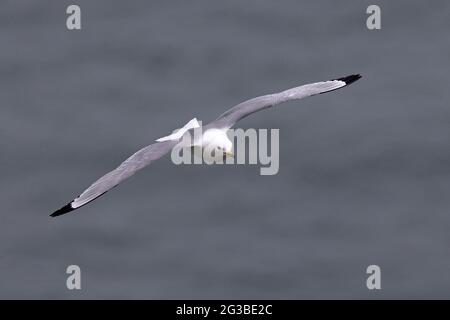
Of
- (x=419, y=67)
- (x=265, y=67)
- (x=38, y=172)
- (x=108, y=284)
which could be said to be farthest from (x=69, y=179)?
(x=419, y=67)

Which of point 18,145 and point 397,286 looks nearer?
point 397,286

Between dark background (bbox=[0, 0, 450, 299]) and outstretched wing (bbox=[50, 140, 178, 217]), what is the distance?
184 inches

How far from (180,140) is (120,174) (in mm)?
1048

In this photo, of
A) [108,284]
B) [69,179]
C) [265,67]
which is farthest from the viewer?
[265,67]

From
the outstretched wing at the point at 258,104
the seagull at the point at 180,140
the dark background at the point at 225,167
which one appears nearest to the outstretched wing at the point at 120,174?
the seagull at the point at 180,140

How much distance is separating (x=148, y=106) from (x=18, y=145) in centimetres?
225

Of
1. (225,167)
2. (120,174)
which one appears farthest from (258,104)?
(225,167)

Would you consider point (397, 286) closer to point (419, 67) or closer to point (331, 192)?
point (331, 192)

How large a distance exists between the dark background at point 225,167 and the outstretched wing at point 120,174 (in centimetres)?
466

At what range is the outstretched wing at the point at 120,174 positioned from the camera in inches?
761

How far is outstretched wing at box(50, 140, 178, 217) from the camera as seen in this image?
19328 millimetres

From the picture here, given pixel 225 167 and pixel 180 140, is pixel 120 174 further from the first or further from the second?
pixel 225 167

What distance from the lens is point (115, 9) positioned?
2939 cm

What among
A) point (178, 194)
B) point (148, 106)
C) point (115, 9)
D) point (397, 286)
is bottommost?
point (397, 286)
